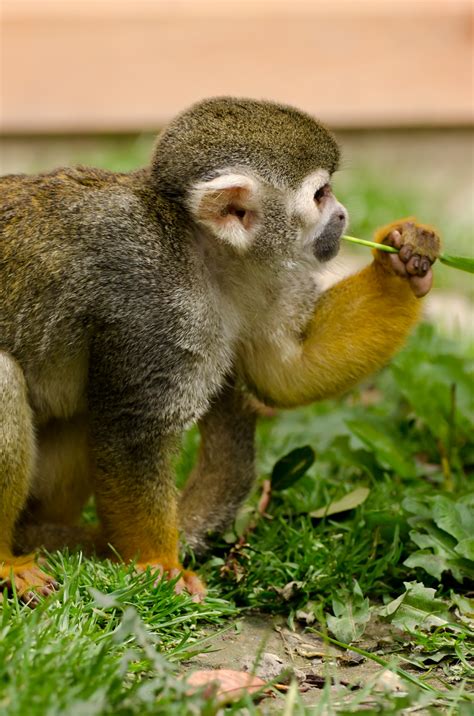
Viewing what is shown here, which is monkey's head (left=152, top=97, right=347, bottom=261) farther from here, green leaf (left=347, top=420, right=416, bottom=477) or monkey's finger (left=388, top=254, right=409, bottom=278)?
green leaf (left=347, top=420, right=416, bottom=477)

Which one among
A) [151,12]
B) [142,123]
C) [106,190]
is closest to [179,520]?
[106,190]

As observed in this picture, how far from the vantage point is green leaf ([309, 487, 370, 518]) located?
451 centimetres

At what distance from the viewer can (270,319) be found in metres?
4.39

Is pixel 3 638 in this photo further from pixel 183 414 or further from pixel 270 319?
pixel 270 319

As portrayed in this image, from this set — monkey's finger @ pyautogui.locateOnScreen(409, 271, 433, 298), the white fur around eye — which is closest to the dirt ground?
monkey's finger @ pyautogui.locateOnScreen(409, 271, 433, 298)

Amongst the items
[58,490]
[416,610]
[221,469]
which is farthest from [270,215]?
[416,610]

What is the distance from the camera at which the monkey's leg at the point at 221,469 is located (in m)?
4.38

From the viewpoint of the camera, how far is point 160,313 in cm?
399

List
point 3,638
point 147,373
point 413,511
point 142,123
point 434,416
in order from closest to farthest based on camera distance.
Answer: point 3,638
point 147,373
point 413,511
point 434,416
point 142,123

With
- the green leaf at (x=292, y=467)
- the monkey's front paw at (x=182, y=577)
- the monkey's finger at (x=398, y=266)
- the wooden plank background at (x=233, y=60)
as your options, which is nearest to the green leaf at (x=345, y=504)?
the green leaf at (x=292, y=467)

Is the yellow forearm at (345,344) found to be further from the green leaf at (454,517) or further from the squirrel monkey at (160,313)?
the green leaf at (454,517)

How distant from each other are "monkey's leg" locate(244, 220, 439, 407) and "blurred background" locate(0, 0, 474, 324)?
510cm

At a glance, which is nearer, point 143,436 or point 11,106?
point 143,436

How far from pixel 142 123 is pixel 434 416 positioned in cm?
546
